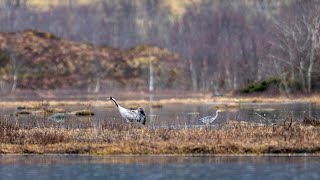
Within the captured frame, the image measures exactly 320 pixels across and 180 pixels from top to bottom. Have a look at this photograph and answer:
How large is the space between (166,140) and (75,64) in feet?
377

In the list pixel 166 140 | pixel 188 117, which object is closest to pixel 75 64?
pixel 188 117

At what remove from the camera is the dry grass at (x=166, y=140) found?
27.0 metres

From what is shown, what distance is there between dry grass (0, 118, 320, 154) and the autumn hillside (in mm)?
95401

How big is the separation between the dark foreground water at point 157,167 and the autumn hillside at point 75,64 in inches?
3919

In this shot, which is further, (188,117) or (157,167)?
(188,117)

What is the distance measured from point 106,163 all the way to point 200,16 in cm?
15125

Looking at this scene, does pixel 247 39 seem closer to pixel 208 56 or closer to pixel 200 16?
pixel 208 56

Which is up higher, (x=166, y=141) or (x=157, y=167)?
(x=166, y=141)

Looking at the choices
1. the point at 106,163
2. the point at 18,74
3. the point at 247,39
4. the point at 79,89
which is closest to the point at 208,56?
the point at 247,39

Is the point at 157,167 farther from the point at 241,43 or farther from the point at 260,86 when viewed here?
the point at 241,43

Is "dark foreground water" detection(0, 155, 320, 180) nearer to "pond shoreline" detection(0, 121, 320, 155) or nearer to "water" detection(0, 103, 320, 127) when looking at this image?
"pond shoreline" detection(0, 121, 320, 155)

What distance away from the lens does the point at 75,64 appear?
14238 centimetres

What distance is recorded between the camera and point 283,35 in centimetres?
8769

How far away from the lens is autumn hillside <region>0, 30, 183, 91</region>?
131875 millimetres
